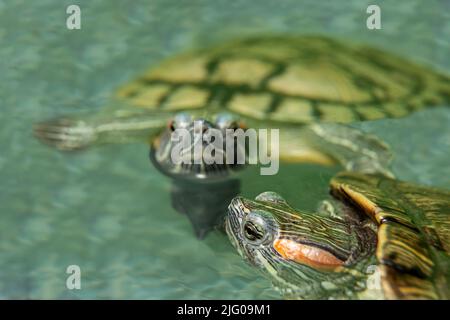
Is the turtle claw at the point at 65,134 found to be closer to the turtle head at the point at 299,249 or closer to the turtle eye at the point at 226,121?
the turtle eye at the point at 226,121

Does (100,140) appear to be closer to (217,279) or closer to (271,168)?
(271,168)

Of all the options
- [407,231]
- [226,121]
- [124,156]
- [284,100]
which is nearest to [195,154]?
[226,121]

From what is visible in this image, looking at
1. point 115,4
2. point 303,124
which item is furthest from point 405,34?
point 115,4

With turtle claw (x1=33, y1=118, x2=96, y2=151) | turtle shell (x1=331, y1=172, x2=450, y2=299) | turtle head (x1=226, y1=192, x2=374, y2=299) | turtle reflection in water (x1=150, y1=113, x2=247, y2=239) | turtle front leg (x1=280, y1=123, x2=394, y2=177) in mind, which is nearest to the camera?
turtle shell (x1=331, y1=172, x2=450, y2=299)

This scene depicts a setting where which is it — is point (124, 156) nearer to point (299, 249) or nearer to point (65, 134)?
point (65, 134)

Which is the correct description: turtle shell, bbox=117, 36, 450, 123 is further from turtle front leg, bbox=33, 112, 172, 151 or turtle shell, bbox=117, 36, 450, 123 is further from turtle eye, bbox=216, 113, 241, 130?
turtle eye, bbox=216, 113, 241, 130

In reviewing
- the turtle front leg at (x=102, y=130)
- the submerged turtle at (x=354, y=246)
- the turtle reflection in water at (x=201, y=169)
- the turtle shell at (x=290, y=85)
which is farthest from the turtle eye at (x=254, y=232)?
the turtle front leg at (x=102, y=130)

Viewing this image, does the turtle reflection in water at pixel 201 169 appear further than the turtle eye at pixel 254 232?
Yes

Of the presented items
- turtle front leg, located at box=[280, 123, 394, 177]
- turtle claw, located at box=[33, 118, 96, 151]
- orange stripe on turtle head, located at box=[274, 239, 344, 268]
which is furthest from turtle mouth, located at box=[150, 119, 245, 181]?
orange stripe on turtle head, located at box=[274, 239, 344, 268]
